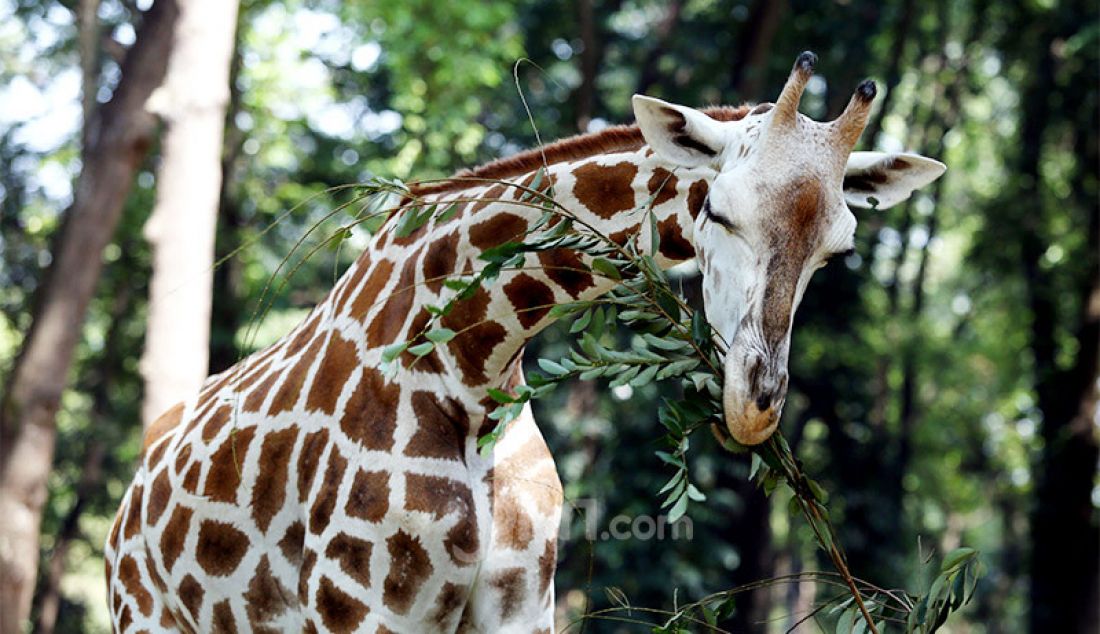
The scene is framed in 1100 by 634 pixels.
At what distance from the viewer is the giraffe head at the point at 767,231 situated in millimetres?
2912

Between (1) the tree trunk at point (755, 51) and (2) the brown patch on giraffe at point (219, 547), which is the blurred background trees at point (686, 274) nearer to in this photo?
(1) the tree trunk at point (755, 51)

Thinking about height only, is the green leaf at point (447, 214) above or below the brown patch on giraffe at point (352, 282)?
above

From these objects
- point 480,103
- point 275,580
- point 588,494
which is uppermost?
point 275,580

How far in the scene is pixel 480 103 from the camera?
1468cm

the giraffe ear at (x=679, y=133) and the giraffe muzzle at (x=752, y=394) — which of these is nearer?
the giraffe muzzle at (x=752, y=394)

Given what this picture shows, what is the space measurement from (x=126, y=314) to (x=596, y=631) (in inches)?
318

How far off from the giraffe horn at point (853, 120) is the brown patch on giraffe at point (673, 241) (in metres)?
0.50

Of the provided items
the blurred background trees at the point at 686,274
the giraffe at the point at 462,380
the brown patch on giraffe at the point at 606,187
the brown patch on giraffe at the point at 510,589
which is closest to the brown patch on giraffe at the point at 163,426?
the giraffe at the point at 462,380

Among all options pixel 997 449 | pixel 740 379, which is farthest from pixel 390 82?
pixel 997 449

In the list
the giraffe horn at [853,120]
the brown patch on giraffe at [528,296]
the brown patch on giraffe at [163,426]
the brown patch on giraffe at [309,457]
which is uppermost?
the giraffe horn at [853,120]

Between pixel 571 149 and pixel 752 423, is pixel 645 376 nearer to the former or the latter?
pixel 752 423

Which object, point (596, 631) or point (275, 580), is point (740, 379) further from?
point (596, 631)

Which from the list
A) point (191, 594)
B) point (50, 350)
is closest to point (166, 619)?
point (191, 594)

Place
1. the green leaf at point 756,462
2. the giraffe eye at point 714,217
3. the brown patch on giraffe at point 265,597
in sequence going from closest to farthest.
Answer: the giraffe eye at point 714,217 < the green leaf at point 756,462 < the brown patch on giraffe at point 265,597
